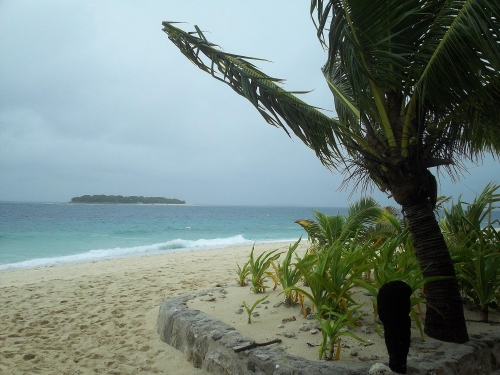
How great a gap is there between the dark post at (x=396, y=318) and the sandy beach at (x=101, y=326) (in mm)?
349

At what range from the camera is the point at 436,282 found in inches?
123

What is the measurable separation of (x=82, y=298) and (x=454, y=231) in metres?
6.21

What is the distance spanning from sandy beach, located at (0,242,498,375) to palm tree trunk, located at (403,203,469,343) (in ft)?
1.74

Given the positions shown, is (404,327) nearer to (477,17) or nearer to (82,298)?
(477,17)

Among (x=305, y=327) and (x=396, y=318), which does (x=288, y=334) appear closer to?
(x=305, y=327)

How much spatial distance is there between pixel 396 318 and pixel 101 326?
13.0 feet

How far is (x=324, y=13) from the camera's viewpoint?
9.27 ft

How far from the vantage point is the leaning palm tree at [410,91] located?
2.65 metres

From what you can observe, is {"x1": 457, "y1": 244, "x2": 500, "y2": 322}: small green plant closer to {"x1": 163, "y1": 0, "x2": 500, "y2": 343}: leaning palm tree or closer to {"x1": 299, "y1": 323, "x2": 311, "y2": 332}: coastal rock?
{"x1": 163, "y1": 0, "x2": 500, "y2": 343}: leaning palm tree

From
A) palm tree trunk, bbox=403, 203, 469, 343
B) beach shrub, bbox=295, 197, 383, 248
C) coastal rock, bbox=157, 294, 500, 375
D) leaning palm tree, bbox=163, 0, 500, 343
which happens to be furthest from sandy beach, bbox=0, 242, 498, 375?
beach shrub, bbox=295, 197, 383, 248

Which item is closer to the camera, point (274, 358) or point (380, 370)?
point (380, 370)

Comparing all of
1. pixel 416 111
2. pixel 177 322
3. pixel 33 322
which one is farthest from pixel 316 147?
pixel 33 322

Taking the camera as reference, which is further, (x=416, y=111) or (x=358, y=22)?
(x=416, y=111)

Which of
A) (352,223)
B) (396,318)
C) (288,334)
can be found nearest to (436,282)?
(396,318)
